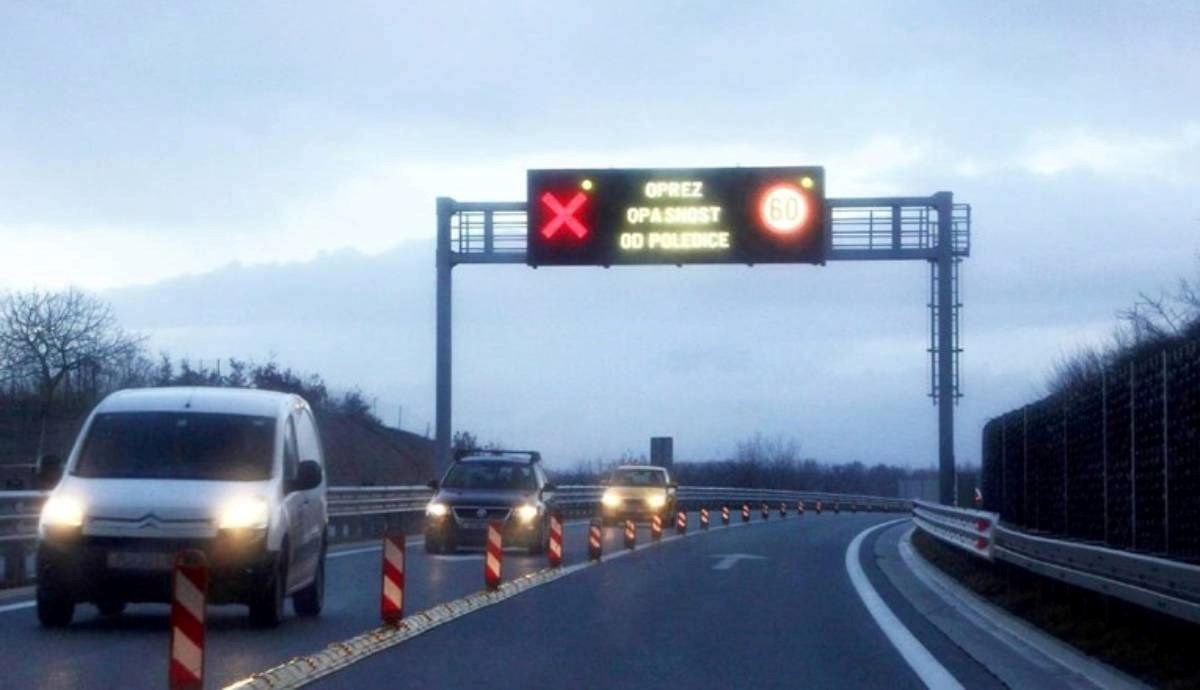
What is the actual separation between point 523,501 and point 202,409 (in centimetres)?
1512

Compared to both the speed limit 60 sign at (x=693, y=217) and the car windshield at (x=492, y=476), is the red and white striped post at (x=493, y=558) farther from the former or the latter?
the speed limit 60 sign at (x=693, y=217)

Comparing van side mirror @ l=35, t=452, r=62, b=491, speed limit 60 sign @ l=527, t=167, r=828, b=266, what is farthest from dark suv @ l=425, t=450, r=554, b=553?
van side mirror @ l=35, t=452, r=62, b=491

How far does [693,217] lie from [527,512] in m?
6.01

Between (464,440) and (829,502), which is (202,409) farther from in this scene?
(829,502)

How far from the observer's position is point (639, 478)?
50.6 meters

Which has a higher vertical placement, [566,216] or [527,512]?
[566,216]

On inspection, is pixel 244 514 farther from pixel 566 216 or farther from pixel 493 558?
pixel 566 216

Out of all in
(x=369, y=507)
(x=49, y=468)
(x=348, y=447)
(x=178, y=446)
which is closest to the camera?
(x=49, y=468)

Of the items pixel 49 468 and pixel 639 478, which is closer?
pixel 49 468

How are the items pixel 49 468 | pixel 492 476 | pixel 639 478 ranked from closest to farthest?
pixel 49 468 < pixel 492 476 < pixel 639 478

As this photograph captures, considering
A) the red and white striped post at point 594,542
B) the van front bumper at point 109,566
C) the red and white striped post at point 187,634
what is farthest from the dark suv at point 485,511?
the red and white striped post at point 187,634

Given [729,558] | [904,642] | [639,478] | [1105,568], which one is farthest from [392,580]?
[639,478]

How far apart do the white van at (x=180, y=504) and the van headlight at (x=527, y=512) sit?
45.0ft

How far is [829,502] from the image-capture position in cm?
8625
